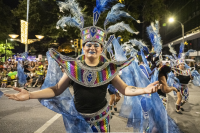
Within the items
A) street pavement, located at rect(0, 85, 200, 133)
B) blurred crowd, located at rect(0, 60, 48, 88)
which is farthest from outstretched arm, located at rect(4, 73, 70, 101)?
blurred crowd, located at rect(0, 60, 48, 88)

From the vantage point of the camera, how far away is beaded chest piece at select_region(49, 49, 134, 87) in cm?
246

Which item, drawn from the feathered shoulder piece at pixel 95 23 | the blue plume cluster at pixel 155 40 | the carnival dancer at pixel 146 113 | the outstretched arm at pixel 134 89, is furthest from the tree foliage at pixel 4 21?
the outstretched arm at pixel 134 89

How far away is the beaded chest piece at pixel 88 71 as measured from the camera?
8.06 feet

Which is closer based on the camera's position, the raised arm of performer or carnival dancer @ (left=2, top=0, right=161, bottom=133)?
the raised arm of performer

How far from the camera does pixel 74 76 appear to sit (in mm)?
2479

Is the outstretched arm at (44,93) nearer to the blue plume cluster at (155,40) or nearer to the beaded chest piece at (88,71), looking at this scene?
the beaded chest piece at (88,71)

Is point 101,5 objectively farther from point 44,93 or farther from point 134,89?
point 44,93

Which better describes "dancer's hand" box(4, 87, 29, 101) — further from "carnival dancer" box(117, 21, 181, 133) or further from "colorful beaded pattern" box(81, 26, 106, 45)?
"carnival dancer" box(117, 21, 181, 133)

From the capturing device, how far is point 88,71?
98.0 inches

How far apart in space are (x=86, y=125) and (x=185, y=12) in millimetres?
42939

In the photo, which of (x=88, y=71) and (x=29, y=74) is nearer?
(x=88, y=71)

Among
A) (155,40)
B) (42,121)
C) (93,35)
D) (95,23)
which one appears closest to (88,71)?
(93,35)

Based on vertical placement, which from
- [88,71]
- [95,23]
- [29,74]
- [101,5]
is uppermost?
[101,5]

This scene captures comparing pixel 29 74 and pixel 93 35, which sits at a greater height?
pixel 93 35
